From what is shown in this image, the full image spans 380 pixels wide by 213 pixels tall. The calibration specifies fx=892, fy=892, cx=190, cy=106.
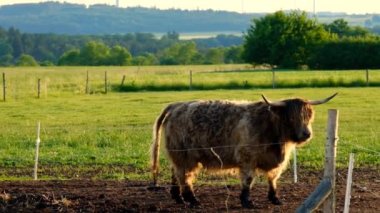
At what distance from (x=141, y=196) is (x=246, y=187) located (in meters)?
1.96

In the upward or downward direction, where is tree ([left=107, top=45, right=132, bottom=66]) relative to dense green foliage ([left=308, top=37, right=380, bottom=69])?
downward

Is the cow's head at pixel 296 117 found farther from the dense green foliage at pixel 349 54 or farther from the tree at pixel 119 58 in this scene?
the tree at pixel 119 58

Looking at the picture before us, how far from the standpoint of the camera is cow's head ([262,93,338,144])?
46.0 ft

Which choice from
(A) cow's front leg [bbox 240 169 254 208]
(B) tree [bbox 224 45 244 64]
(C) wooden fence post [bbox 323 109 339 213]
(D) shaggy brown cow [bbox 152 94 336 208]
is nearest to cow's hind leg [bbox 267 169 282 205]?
(D) shaggy brown cow [bbox 152 94 336 208]

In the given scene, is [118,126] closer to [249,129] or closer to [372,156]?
[372,156]

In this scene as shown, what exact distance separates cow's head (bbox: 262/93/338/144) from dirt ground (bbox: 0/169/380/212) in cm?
114

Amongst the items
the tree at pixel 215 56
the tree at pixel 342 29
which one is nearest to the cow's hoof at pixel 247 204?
the tree at pixel 342 29

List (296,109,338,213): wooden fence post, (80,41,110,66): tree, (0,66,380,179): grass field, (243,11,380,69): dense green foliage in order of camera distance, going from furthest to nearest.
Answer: (80,41,110,66): tree < (243,11,380,69): dense green foliage < (0,66,380,179): grass field < (296,109,338,213): wooden fence post

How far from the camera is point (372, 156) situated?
21.2 meters

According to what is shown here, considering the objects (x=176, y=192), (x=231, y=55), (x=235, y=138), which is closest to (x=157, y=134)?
(x=176, y=192)

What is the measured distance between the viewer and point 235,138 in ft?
48.0

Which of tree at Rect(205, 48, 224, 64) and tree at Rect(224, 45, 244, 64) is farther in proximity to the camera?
tree at Rect(224, 45, 244, 64)

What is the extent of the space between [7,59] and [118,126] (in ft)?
449

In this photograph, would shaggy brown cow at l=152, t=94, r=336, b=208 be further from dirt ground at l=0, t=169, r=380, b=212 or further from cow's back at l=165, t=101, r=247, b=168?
dirt ground at l=0, t=169, r=380, b=212
